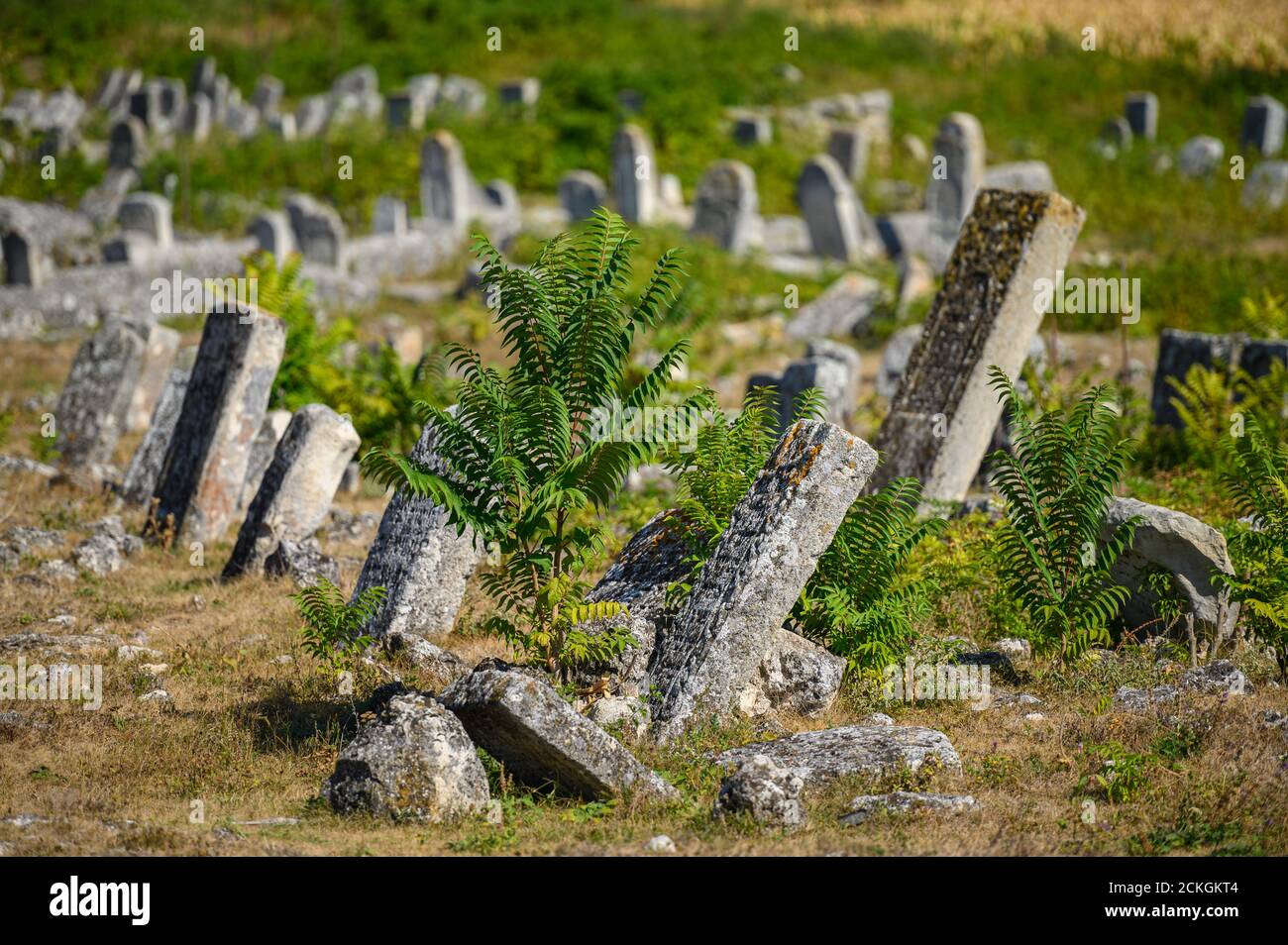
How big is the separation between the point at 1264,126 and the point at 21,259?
21.5 meters

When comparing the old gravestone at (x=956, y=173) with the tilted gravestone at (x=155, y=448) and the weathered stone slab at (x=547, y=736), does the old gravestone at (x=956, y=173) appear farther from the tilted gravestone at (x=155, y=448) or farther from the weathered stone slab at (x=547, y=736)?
the weathered stone slab at (x=547, y=736)

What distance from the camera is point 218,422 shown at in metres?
10.4

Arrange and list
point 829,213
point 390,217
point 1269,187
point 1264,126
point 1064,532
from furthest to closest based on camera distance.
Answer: point 1264,126, point 1269,187, point 829,213, point 390,217, point 1064,532

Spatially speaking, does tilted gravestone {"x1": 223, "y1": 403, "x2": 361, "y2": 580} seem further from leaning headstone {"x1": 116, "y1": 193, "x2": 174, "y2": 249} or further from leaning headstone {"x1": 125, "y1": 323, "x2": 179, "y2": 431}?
leaning headstone {"x1": 116, "y1": 193, "x2": 174, "y2": 249}

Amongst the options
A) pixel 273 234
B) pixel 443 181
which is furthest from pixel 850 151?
pixel 273 234

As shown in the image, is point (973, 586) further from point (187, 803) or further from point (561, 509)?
point (187, 803)

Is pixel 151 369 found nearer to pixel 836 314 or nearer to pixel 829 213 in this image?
pixel 836 314

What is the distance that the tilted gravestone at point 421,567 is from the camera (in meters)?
8.12

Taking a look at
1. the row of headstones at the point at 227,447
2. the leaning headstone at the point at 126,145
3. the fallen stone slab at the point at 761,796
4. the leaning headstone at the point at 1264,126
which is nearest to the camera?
the fallen stone slab at the point at 761,796

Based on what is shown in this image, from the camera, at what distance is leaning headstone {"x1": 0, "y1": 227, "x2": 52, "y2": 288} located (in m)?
17.2

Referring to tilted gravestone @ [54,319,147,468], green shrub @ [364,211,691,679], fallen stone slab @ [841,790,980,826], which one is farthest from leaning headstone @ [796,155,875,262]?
fallen stone slab @ [841,790,980,826]

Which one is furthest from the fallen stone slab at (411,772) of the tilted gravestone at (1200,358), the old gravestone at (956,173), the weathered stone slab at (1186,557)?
the old gravestone at (956,173)

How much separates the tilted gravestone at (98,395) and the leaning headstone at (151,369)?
78 cm

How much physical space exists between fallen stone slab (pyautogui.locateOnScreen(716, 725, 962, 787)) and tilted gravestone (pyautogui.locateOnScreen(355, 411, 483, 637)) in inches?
91.8
